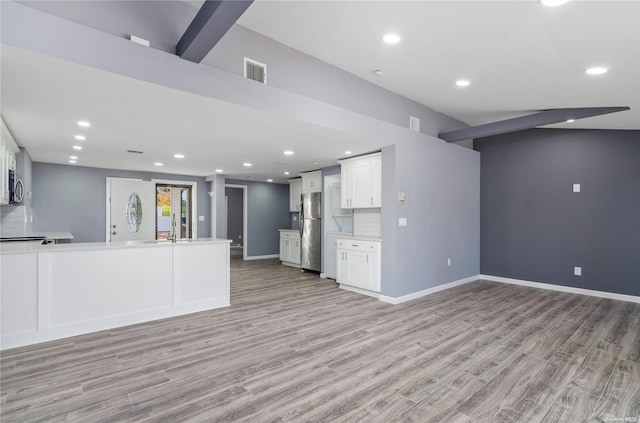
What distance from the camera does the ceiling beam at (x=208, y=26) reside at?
6.57 ft

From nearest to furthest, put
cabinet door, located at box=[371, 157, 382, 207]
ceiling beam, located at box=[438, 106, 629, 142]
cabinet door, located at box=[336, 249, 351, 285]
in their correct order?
ceiling beam, located at box=[438, 106, 629, 142], cabinet door, located at box=[371, 157, 382, 207], cabinet door, located at box=[336, 249, 351, 285]

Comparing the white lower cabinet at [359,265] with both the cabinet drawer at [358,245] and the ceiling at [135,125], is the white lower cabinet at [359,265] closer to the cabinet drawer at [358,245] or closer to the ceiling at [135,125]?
the cabinet drawer at [358,245]

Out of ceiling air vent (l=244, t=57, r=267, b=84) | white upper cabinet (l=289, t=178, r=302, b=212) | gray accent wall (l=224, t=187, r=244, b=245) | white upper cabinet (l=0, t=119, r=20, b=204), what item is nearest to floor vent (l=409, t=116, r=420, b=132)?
ceiling air vent (l=244, t=57, r=267, b=84)

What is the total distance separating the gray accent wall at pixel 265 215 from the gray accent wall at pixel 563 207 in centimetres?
569

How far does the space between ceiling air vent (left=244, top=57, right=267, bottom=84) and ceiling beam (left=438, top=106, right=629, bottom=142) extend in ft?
11.4

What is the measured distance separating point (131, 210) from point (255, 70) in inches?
225

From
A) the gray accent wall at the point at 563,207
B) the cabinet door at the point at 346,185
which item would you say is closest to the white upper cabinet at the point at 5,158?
the cabinet door at the point at 346,185

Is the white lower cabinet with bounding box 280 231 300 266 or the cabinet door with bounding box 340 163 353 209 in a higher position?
the cabinet door with bounding box 340 163 353 209

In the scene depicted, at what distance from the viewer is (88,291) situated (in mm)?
3516

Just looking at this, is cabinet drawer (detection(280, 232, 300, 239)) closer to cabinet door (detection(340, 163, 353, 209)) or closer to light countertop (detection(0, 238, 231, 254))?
cabinet door (detection(340, 163, 353, 209))

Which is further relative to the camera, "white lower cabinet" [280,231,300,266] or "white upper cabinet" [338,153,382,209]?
"white lower cabinet" [280,231,300,266]

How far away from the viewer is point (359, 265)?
5.21 m

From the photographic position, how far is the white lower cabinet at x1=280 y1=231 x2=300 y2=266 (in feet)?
25.7

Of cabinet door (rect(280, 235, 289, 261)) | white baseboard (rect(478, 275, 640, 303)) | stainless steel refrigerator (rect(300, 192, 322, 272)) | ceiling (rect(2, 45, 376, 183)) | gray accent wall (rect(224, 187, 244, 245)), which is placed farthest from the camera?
gray accent wall (rect(224, 187, 244, 245))
